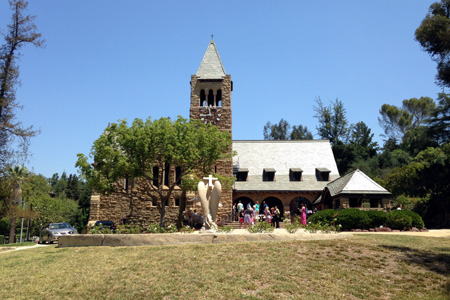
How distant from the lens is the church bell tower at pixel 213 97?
3416 cm

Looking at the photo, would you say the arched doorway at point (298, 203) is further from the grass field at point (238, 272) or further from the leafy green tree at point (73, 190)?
the leafy green tree at point (73, 190)

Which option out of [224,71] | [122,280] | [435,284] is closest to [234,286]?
[122,280]

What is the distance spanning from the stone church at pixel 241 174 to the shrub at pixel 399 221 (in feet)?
29.2

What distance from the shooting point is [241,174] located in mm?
36375

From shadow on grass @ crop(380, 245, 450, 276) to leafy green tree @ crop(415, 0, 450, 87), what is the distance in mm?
Result: 7134

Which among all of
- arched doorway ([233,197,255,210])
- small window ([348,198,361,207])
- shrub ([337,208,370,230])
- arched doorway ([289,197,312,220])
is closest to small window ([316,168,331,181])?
arched doorway ([289,197,312,220])

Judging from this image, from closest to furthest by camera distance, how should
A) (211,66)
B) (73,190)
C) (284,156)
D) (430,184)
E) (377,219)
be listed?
1. (377,219)
2. (430,184)
3. (211,66)
4. (284,156)
5. (73,190)

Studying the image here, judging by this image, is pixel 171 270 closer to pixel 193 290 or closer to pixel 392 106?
pixel 193 290

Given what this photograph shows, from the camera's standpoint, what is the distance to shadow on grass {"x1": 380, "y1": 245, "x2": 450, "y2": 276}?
1120 cm

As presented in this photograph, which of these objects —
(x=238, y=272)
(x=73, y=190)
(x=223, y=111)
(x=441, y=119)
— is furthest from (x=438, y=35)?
(x=73, y=190)

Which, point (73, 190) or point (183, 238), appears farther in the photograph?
point (73, 190)

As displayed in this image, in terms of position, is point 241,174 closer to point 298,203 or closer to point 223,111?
point 298,203

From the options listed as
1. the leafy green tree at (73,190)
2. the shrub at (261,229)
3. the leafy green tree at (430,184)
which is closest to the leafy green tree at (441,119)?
the leafy green tree at (430,184)

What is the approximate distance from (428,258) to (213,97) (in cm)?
2556
